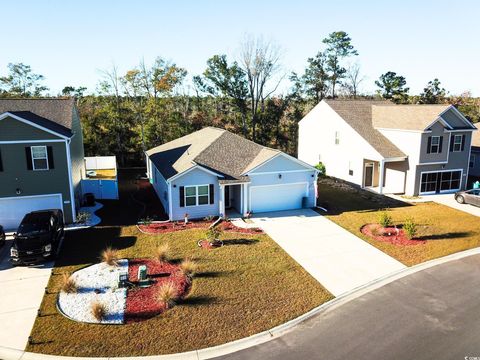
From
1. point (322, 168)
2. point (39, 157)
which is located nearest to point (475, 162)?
point (322, 168)

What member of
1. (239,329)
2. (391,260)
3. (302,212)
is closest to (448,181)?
(302,212)

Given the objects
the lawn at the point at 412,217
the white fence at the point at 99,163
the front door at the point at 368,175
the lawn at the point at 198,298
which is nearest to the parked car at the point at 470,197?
the lawn at the point at 412,217

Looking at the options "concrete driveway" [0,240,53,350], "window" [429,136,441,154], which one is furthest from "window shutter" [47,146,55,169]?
"window" [429,136,441,154]

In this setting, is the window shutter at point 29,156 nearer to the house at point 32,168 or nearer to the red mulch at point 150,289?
the house at point 32,168

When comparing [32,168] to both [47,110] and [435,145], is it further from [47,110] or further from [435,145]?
[435,145]

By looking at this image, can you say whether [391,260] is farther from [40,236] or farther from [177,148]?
[177,148]

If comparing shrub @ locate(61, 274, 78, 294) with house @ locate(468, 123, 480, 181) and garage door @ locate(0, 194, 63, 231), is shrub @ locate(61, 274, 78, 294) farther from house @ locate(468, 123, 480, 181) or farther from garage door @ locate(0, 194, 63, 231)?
house @ locate(468, 123, 480, 181)
